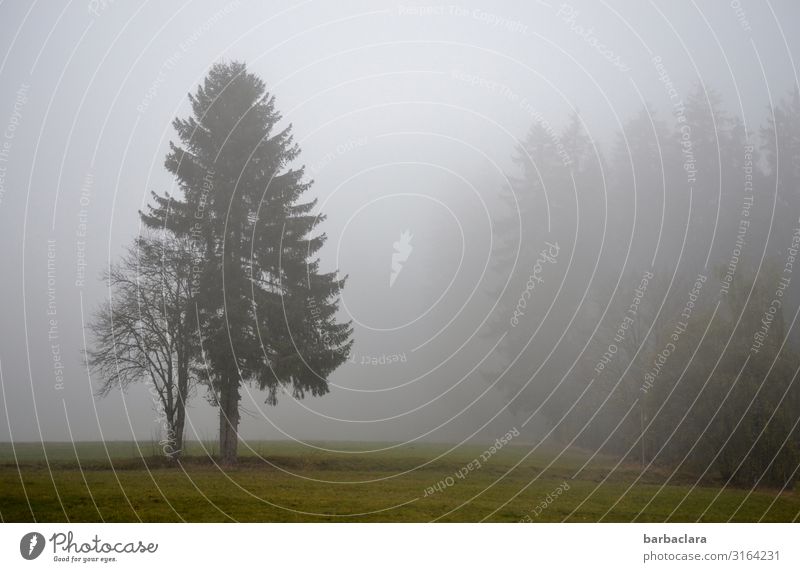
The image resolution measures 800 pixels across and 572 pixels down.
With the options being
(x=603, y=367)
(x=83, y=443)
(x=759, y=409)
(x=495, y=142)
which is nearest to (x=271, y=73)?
(x=83, y=443)

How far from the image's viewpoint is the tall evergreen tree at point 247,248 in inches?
890

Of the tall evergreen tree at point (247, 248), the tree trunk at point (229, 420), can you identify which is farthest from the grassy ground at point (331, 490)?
the tall evergreen tree at point (247, 248)

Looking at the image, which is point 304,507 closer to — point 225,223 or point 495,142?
point 225,223

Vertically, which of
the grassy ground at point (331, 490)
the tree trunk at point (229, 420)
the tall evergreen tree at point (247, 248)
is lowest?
the grassy ground at point (331, 490)

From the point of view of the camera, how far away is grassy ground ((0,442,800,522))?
1642 centimetres

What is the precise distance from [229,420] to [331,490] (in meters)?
5.02

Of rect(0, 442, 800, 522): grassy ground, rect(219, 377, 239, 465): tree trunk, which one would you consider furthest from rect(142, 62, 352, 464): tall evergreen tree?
rect(0, 442, 800, 522): grassy ground

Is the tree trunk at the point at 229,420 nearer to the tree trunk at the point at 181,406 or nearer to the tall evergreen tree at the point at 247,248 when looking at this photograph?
the tall evergreen tree at the point at 247,248

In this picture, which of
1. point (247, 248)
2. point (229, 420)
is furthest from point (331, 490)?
point (247, 248)

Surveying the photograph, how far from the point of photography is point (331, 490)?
19.2 meters

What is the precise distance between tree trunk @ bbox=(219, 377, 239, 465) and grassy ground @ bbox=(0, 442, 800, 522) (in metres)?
0.63

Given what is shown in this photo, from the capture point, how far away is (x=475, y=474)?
21.9m

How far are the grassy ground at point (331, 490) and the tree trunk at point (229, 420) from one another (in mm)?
632

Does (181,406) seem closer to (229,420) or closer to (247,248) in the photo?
(229,420)
